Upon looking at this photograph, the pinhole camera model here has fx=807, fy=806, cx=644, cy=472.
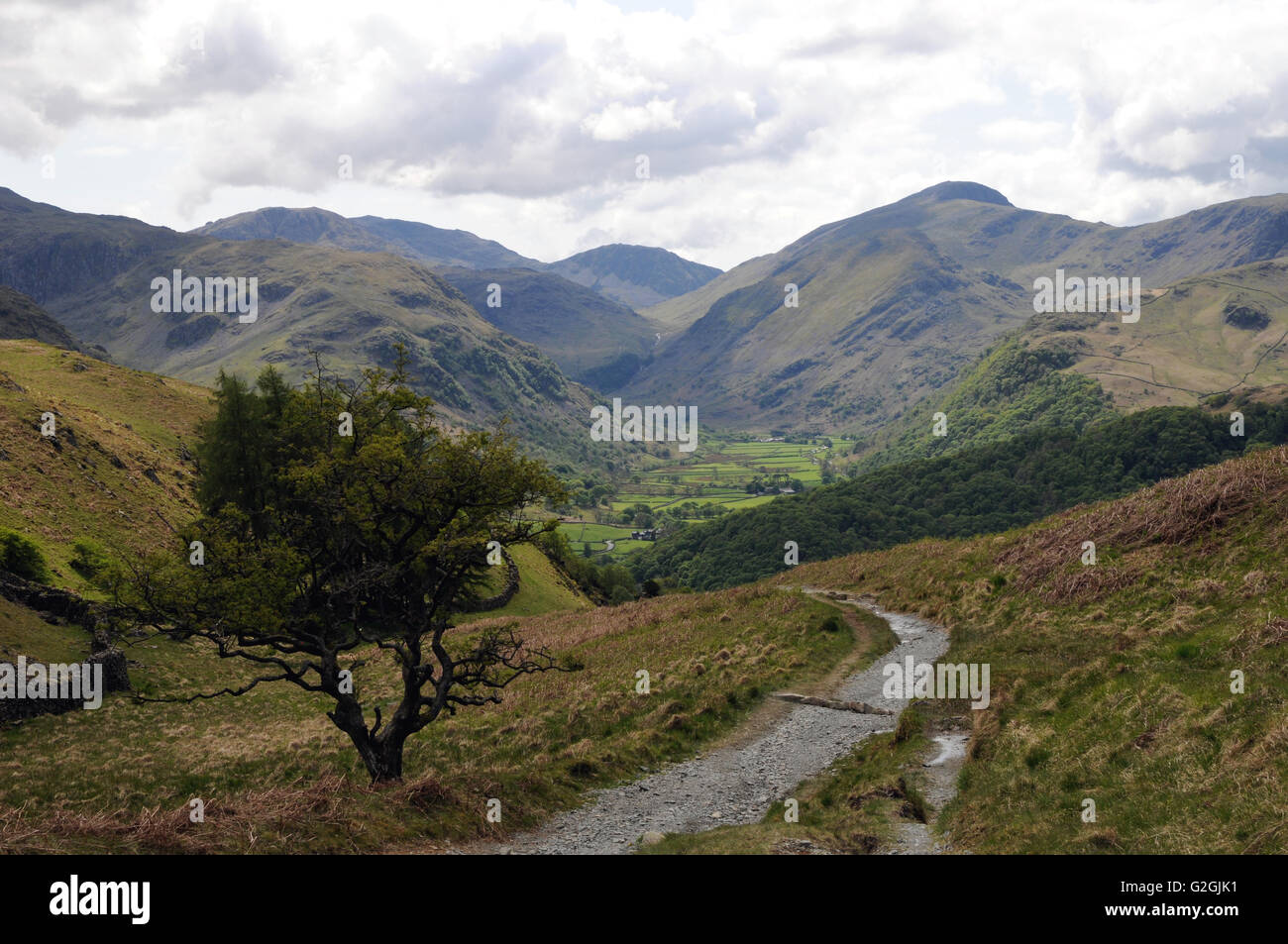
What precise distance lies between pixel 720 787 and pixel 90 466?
59343 millimetres

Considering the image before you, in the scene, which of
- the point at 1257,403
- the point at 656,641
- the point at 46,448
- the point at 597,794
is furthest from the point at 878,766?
the point at 1257,403

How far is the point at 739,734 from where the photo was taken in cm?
2961

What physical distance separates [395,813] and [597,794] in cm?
663

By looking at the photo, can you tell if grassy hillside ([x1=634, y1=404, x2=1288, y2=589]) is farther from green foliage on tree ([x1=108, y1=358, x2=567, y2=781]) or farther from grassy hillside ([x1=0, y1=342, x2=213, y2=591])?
A: green foliage on tree ([x1=108, y1=358, x2=567, y2=781])

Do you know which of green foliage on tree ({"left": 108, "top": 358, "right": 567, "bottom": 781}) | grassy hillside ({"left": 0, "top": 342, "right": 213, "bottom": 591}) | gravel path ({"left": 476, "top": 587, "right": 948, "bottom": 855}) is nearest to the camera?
gravel path ({"left": 476, "top": 587, "right": 948, "bottom": 855})

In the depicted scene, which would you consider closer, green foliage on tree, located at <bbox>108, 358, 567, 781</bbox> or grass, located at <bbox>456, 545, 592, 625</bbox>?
green foliage on tree, located at <bbox>108, 358, 567, 781</bbox>

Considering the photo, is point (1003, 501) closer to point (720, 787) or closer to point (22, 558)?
point (720, 787)

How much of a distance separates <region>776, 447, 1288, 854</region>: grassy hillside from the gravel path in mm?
2501

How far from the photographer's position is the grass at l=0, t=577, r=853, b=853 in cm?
1727

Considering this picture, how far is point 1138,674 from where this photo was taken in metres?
23.5

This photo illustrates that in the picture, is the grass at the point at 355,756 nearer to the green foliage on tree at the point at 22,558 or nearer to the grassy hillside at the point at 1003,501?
the green foliage on tree at the point at 22,558

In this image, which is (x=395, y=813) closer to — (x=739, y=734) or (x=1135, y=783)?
(x=739, y=734)

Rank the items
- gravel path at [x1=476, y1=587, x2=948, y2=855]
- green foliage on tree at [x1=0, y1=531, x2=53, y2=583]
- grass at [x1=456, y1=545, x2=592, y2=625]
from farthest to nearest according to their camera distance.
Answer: grass at [x1=456, y1=545, x2=592, y2=625] < green foliage on tree at [x1=0, y1=531, x2=53, y2=583] < gravel path at [x1=476, y1=587, x2=948, y2=855]

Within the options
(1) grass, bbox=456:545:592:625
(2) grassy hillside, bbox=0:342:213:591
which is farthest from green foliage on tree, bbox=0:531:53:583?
(1) grass, bbox=456:545:592:625
